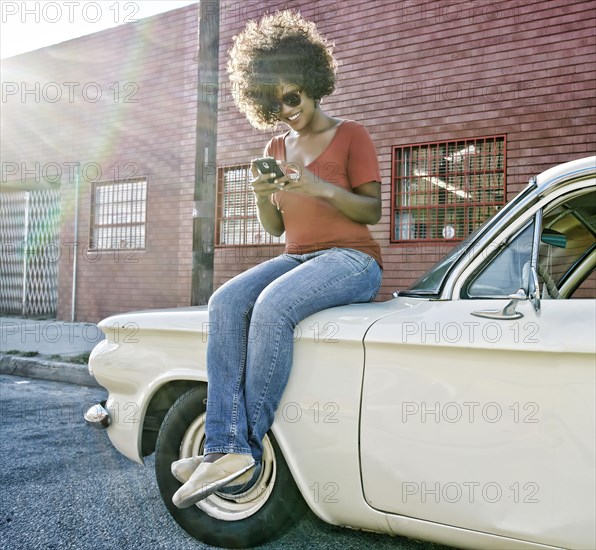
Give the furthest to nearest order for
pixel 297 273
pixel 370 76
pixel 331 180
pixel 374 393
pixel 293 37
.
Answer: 1. pixel 370 76
2. pixel 293 37
3. pixel 331 180
4. pixel 297 273
5. pixel 374 393

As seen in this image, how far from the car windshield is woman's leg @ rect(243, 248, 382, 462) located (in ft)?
1.00

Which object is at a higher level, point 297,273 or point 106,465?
point 297,273

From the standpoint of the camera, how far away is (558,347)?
5.98 feet

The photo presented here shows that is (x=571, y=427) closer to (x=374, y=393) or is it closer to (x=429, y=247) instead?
(x=374, y=393)

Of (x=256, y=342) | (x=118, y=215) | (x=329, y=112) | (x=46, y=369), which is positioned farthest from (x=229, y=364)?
(x=118, y=215)

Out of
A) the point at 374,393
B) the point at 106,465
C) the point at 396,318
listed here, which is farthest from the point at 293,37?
the point at 106,465

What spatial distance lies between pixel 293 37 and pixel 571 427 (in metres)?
2.36

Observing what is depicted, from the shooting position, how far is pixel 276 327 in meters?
2.25

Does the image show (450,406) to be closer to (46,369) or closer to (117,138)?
(46,369)

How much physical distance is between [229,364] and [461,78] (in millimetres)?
6865

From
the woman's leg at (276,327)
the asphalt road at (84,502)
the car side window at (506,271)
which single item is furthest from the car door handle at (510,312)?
the asphalt road at (84,502)

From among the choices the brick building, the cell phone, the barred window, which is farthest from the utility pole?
the barred window

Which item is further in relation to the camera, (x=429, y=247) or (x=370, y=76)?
(x=370, y=76)

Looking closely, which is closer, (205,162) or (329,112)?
(205,162)
